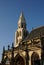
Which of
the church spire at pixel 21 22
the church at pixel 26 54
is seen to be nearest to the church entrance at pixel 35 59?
the church at pixel 26 54

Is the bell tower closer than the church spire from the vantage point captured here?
Yes

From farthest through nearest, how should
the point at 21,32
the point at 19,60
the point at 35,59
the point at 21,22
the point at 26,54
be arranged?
1. the point at 21,22
2. the point at 21,32
3. the point at 19,60
4. the point at 26,54
5. the point at 35,59

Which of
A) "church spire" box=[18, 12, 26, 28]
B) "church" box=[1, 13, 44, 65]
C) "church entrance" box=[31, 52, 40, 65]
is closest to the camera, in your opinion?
"church entrance" box=[31, 52, 40, 65]

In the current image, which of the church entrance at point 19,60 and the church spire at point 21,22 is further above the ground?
the church spire at point 21,22

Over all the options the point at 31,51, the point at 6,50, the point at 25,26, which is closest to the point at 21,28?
the point at 25,26

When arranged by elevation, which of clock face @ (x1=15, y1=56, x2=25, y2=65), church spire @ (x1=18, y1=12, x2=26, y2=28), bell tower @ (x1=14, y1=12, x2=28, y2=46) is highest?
church spire @ (x1=18, y1=12, x2=26, y2=28)

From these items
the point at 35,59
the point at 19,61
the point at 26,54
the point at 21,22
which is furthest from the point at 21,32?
the point at 35,59

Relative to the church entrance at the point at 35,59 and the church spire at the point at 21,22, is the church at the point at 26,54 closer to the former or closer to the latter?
the church entrance at the point at 35,59

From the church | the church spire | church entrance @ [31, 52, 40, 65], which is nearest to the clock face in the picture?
the church

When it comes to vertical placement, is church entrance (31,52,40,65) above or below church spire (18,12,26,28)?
below

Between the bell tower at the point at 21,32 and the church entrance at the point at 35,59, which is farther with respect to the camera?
the bell tower at the point at 21,32

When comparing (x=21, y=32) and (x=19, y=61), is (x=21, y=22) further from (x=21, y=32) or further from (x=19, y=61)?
(x=19, y=61)

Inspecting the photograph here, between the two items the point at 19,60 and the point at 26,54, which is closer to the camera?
the point at 26,54

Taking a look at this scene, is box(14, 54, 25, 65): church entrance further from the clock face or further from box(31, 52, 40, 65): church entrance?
box(31, 52, 40, 65): church entrance
